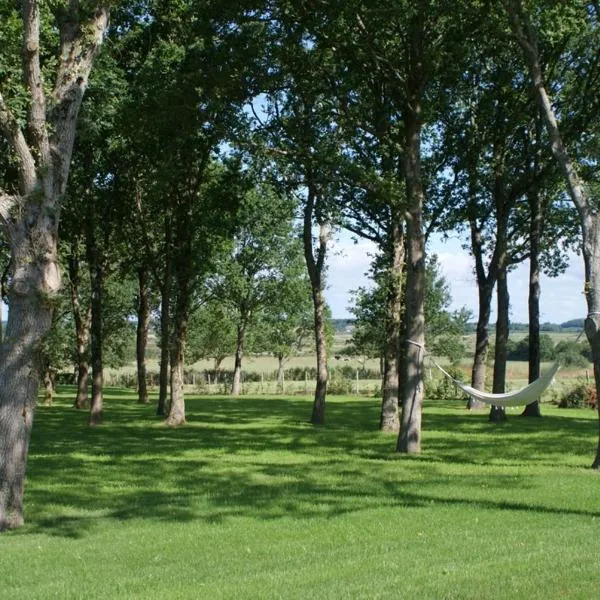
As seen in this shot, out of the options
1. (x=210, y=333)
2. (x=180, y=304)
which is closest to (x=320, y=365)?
(x=180, y=304)

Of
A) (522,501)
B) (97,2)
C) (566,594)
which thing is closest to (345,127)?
(97,2)

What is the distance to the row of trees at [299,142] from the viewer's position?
962 cm

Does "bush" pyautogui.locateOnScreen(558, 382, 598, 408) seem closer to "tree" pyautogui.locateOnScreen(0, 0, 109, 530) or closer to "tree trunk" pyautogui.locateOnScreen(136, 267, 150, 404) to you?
"tree trunk" pyautogui.locateOnScreen(136, 267, 150, 404)

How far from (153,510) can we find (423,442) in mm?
9062

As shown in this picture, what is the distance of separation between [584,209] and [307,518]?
6.68m

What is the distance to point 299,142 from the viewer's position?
1820 cm

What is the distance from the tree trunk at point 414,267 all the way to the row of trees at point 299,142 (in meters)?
0.04

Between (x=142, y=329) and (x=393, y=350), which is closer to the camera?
(x=393, y=350)

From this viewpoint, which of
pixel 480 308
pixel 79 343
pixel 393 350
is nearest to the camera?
pixel 393 350

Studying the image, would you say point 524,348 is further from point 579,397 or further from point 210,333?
point 210,333

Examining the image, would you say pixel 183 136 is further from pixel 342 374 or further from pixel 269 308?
pixel 342 374

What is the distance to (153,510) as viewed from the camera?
1030 centimetres

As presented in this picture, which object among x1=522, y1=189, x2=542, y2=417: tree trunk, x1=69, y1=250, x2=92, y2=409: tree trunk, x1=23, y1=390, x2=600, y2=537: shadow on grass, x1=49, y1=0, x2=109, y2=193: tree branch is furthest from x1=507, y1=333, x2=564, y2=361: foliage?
x1=49, y1=0, x2=109, y2=193: tree branch

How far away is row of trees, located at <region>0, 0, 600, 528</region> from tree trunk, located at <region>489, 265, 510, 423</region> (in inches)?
3.3
